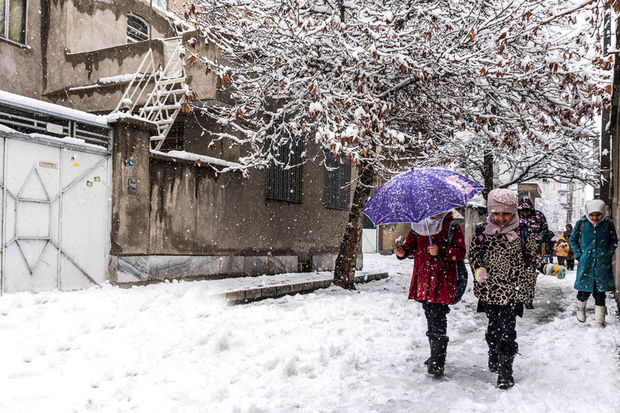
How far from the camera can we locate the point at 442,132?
12.7m

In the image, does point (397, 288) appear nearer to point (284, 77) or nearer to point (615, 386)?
point (284, 77)

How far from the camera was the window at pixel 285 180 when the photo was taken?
13.8 metres

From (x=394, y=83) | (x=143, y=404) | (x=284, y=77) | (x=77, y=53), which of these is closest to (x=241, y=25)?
(x=284, y=77)

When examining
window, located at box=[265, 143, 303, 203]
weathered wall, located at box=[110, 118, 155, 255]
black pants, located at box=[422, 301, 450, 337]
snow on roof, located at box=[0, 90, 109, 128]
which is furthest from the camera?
window, located at box=[265, 143, 303, 203]

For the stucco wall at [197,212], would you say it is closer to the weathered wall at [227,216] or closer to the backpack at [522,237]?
the weathered wall at [227,216]

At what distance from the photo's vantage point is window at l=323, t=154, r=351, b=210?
54.5 feet

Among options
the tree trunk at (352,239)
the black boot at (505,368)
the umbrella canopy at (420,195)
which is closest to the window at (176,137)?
the tree trunk at (352,239)

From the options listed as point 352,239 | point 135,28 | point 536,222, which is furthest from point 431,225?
point 135,28

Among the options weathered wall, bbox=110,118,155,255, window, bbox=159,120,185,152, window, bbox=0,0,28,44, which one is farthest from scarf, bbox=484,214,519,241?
window, bbox=0,0,28,44

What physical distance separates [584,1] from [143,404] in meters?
4.81

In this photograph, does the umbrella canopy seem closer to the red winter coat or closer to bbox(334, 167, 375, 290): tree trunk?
the red winter coat

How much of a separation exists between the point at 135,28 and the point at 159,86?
607 centimetres

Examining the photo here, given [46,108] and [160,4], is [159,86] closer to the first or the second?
[46,108]

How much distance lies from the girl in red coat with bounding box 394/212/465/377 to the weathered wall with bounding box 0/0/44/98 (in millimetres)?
12354
